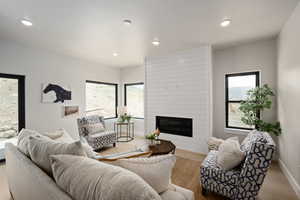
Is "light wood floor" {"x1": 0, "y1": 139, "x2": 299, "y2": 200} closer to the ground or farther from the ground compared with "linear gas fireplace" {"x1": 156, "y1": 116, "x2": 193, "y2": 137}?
closer to the ground

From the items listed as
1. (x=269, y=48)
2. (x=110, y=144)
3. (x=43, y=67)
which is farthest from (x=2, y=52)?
(x=269, y=48)

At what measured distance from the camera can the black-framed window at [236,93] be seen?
346 centimetres

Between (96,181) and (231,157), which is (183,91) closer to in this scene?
(231,157)

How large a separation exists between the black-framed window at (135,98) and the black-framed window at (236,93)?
2.97 meters

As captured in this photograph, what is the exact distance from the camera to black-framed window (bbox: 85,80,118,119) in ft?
16.2

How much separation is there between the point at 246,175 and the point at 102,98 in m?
4.88

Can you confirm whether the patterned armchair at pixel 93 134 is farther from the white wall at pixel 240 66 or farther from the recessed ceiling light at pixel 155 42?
the white wall at pixel 240 66

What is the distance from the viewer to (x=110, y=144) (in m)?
4.01

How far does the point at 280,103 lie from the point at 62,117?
5282mm

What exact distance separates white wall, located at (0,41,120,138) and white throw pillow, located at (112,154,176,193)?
3.62 m

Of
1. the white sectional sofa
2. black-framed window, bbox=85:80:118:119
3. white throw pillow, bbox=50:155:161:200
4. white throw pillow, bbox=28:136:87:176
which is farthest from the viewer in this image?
black-framed window, bbox=85:80:118:119

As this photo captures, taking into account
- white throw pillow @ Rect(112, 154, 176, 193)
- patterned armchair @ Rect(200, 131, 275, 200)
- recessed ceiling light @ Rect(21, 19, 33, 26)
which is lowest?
patterned armchair @ Rect(200, 131, 275, 200)

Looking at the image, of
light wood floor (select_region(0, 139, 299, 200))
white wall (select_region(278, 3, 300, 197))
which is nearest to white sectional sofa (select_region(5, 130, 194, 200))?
light wood floor (select_region(0, 139, 299, 200))

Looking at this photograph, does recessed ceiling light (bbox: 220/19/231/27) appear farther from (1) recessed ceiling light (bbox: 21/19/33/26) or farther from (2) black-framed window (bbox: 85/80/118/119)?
(2) black-framed window (bbox: 85/80/118/119)
